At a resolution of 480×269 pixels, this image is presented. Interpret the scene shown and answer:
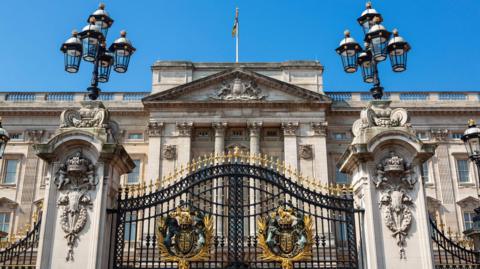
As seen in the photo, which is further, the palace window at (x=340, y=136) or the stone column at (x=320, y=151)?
the palace window at (x=340, y=136)

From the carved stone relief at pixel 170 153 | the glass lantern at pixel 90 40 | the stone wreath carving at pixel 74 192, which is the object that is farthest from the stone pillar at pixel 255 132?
the stone wreath carving at pixel 74 192

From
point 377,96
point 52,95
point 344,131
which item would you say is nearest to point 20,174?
point 52,95

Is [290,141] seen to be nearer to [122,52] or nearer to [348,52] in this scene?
[348,52]

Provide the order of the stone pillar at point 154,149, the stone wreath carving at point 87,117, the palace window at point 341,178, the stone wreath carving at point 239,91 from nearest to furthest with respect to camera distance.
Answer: the stone wreath carving at point 87,117 → the stone pillar at point 154,149 → the palace window at point 341,178 → the stone wreath carving at point 239,91

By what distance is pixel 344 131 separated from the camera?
42125 millimetres

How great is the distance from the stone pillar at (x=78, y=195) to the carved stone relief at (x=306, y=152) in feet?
91.6

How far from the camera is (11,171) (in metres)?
41.2

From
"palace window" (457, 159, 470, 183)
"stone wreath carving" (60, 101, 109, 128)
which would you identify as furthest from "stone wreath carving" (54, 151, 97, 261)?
"palace window" (457, 159, 470, 183)

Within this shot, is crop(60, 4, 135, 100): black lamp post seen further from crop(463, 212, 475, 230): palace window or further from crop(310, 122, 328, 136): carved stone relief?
crop(463, 212, 475, 230): palace window

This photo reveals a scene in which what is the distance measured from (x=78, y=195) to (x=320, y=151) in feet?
95.6

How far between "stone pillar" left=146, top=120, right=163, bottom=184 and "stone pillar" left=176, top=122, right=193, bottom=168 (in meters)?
1.48

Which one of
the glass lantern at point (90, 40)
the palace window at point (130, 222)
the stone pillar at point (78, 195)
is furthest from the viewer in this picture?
the glass lantern at point (90, 40)

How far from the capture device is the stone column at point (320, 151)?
3875 cm

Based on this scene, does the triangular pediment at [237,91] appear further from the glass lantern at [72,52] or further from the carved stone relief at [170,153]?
the glass lantern at [72,52]
